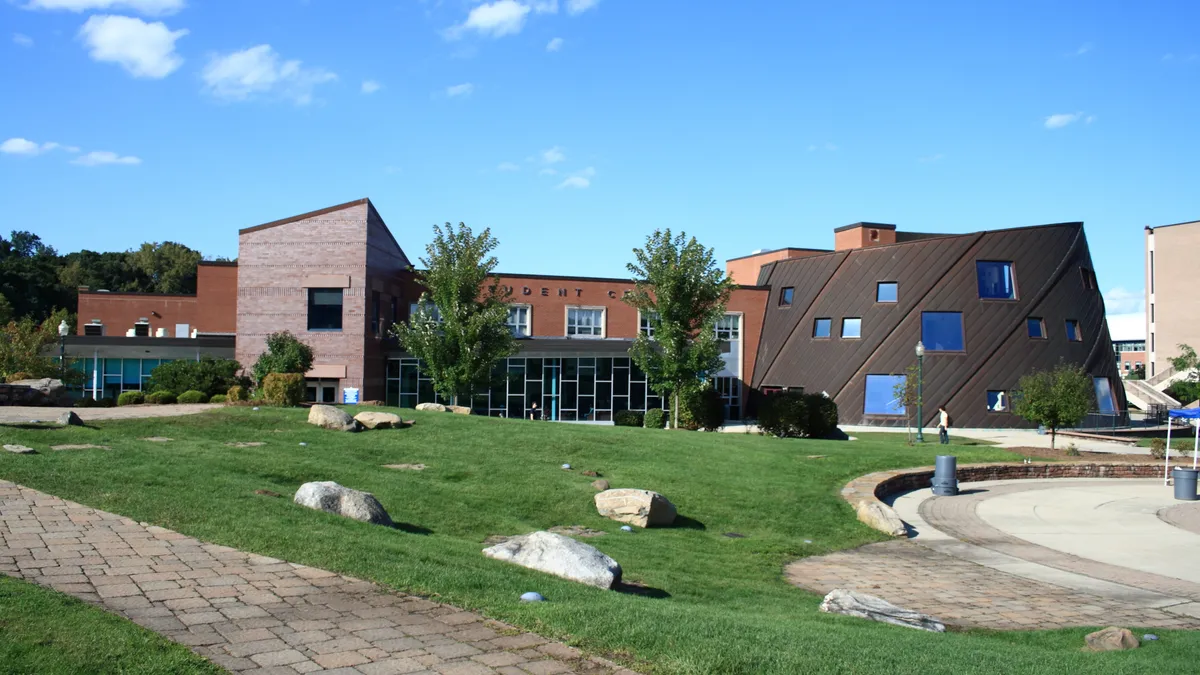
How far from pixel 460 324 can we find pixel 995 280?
28949mm

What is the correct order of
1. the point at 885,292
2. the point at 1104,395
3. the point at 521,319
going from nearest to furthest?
the point at 885,292 → the point at 1104,395 → the point at 521,319

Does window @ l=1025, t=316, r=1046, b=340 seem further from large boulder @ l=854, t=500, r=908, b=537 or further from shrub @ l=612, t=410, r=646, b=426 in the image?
large boulder @ l=854, t=500, r=908, b=537

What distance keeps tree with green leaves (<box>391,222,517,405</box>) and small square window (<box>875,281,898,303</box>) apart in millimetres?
23091

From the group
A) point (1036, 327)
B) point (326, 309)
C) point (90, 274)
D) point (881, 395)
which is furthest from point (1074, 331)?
point (90, 274)

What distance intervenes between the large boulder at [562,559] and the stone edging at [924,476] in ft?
27.0

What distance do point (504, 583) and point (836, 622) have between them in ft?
9.84

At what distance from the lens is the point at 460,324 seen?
32625 millimetres

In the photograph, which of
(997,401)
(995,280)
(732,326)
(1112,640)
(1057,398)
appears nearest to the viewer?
(1112,640)

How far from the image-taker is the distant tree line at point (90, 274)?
3022 inches

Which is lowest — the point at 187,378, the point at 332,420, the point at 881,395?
the point at 881,395

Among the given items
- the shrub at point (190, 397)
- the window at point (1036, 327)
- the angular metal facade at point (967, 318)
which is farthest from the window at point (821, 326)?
the shrub at point (190, 397)

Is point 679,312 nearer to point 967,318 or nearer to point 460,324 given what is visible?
point 460,324

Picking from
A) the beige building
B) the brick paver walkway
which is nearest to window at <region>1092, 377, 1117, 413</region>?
the brick paver walkway

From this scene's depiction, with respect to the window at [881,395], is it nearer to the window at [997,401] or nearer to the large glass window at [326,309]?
the window at [997,401]
